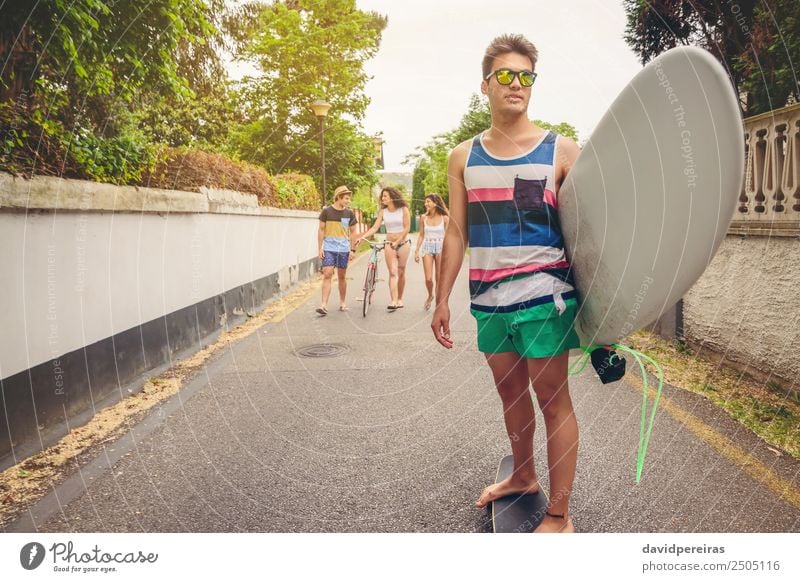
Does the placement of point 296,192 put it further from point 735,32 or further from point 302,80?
point 735,32

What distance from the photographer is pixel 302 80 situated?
831cm

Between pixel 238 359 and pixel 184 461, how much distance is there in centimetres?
239

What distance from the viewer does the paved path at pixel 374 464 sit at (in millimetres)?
2186

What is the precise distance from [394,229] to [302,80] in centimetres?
281

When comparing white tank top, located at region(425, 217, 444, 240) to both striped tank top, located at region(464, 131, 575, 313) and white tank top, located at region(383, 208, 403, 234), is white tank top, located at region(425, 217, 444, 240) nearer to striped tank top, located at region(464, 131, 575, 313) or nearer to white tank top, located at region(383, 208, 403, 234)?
white tank top, located at region(383, 208, 403, 234)

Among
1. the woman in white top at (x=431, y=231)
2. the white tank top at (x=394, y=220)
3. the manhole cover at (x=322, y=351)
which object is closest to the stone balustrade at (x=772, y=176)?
the manhole cover at (x=322, y=351)

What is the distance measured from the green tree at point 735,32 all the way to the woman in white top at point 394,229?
433 cm

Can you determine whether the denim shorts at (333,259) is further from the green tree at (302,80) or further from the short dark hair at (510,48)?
the short dark hair at (510,48)

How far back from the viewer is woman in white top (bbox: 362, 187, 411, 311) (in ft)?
25.5

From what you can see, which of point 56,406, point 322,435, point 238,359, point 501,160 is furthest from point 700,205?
point 238,359

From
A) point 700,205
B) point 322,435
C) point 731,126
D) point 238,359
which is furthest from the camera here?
point 238,359

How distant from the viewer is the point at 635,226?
1629mm

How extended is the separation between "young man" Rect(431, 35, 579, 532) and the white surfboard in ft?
0.27

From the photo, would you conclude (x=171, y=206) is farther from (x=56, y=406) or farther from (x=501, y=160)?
(x=501, y=160)
